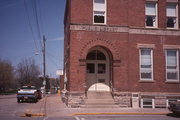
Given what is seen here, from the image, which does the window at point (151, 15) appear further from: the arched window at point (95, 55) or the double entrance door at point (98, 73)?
the double entrance door at point (98, 73)

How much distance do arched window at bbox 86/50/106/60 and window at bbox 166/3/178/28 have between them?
632 cm

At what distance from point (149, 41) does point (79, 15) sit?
625cm

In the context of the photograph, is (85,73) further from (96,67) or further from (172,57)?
(172,57)

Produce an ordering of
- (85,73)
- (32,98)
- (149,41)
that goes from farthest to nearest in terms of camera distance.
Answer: (32,98)
(149,41)
(85,73)

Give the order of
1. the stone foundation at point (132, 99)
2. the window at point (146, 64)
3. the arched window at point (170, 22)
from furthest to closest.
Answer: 1. the arched window at point (170, 22)
2. the window at point (146, 64)
3. the stone foundation at point (132, 99)

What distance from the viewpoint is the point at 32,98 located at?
1070 inches

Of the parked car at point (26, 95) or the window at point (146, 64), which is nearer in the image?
the window at point (146, 64)

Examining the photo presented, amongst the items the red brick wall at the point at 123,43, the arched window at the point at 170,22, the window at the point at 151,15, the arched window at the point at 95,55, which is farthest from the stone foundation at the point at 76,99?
the arched window at the point at 170,22

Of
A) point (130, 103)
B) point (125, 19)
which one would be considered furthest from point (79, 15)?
point (130, 103)

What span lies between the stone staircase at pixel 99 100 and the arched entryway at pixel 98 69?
0.87 metres

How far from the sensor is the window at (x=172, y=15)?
A: 2236 cm

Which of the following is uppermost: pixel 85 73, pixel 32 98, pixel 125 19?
pixel 125 19

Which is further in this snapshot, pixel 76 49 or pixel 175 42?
pixel 175 42

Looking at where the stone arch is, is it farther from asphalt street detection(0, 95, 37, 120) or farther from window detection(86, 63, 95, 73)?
asphalt street detection(0, 95, 37, 120)
